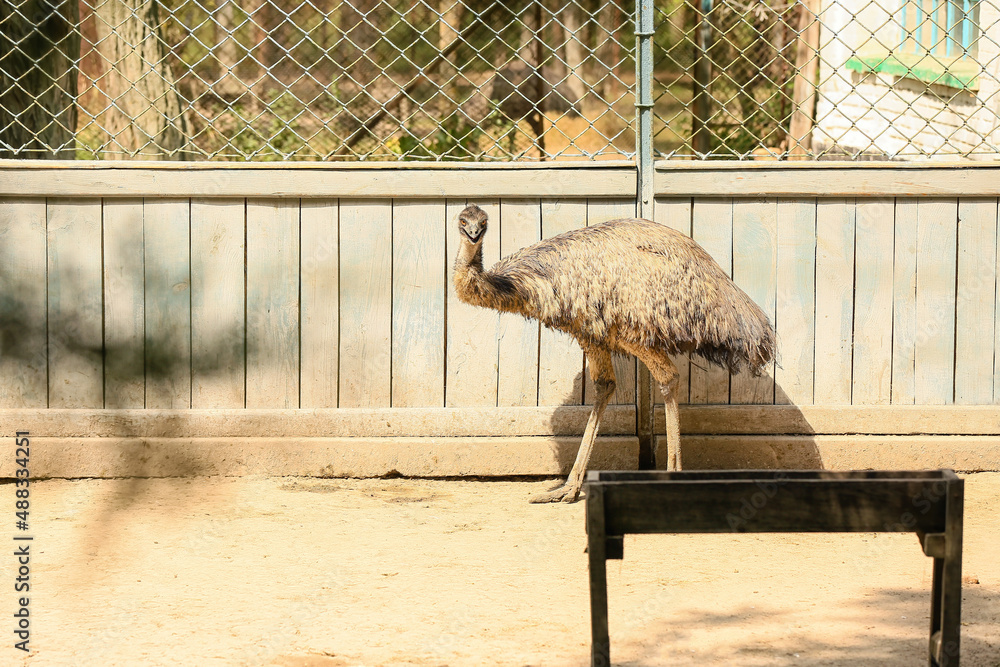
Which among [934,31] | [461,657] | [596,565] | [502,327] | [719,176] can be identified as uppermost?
[934,31]

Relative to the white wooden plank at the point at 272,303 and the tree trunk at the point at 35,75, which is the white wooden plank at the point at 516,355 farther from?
the tree trunk at the point at 35,75

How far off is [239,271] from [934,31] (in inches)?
243

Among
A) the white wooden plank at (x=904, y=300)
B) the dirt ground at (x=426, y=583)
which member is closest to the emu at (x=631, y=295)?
the dirt ground at (x=426, y=583)

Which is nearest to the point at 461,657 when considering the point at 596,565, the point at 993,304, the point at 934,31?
the point at 596,565

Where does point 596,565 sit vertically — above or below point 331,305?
below

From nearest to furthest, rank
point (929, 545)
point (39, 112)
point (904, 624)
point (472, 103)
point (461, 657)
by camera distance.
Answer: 1. point (929, 545)
2. point (461, 657)
3. point (904, 624)
4. point (39, 112)
5. point (472, 103)

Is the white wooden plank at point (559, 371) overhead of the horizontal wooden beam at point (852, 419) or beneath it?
overhead

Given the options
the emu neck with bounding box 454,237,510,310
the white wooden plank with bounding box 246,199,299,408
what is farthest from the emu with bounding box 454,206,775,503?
the white wooden plank with bounding box 246,199,299,408

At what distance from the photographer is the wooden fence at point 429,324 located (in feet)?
18.8

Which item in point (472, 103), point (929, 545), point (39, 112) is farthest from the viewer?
point (472, 103)

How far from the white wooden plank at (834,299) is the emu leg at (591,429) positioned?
3.86 ft

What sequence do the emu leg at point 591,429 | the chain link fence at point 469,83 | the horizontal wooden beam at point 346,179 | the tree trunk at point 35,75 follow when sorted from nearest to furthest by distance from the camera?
the emu leg at point 591,429 < the horizontal wooden beam at point 346,179 < the chain link fence at point 469,83 < the tree trunk at point 35,75

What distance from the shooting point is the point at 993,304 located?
5.79 m

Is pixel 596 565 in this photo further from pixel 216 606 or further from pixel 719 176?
pixel 719 176
